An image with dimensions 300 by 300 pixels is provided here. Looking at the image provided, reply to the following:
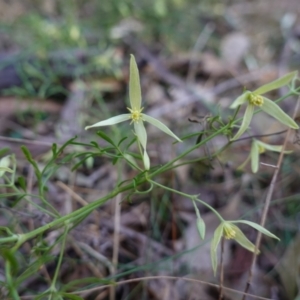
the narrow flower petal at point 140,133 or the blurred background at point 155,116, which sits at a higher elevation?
the narrow flower petal at point 140,133

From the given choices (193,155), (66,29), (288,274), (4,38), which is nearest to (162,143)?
(193,155)

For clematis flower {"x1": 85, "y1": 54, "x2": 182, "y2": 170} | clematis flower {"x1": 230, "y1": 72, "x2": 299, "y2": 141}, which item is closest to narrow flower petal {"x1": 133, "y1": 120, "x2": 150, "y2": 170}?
clematis flower {"x1": 85, "y1": 54, "x2": 182, "y2": 170}

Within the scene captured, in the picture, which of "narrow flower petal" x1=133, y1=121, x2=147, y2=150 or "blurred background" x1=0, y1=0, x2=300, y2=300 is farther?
"blurred background" x1=0, y1=0, x2=300, y2=300

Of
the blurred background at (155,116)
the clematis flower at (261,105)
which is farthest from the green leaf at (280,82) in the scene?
the blurred background at (155,116)

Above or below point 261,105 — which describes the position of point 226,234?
below

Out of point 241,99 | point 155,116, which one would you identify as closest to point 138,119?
point 241,99

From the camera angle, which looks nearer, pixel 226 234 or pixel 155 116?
pixel 226 234

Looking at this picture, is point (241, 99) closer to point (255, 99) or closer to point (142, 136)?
point (255, 99)

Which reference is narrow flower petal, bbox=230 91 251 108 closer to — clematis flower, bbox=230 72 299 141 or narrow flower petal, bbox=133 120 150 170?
clematis flower, bbox=230 72 299 141

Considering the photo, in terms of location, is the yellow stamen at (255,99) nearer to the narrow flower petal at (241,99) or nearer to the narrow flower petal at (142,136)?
the narrow flower petal at (241,99)
